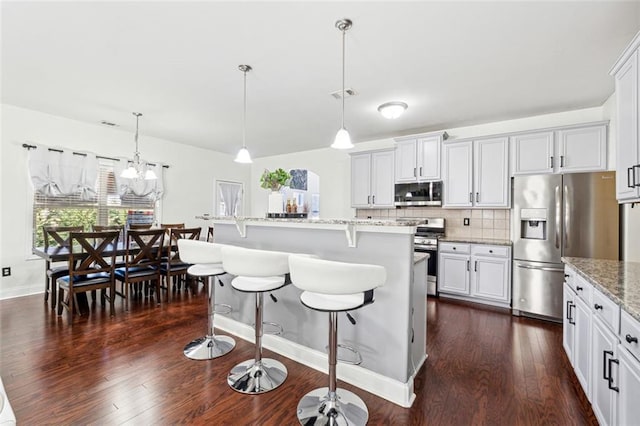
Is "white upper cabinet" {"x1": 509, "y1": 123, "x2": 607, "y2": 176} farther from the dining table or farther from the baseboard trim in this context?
the dining table

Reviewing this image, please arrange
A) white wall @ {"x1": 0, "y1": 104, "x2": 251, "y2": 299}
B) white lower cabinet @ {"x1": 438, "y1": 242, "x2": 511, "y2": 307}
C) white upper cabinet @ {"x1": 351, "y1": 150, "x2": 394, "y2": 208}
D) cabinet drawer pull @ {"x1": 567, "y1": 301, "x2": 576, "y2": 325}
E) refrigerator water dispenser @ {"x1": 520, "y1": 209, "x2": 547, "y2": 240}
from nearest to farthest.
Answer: cabinet drawer pull @ {"x1": 567, "y1": 301, "x2": 576, "y2": 325}, refrigerator water dispenser @ {"x1": 520, "y1": 209, "x2": 547, "y2": 240}, white lower cabinet @ {"x1": 438, "y1": 242, "x2": 511, "y2": 307}, white wall @ {"x1": 0, "y1": 104, "x2": 251, "y2": 299}, white upper cabinet @ {"x1": 351, "y1": 150, "x2": 394, "y2": 208}

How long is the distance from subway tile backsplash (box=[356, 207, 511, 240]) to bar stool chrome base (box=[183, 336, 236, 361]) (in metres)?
3.51

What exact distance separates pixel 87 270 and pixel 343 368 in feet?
10.1

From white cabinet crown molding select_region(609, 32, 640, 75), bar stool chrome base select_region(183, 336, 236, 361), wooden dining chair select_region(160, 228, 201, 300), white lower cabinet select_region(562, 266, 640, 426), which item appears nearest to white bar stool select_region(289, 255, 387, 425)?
bar stool chrome base select_region(183, 336, 236, 361)

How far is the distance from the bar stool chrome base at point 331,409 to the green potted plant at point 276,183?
5.01 ft

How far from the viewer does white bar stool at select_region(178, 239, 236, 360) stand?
249 centimetres

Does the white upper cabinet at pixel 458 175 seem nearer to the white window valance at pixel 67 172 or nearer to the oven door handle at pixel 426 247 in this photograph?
the oven door handle at pixel 426 247

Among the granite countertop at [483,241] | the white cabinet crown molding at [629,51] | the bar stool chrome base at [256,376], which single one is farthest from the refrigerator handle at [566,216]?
the bar stool chrome base at [256,376]

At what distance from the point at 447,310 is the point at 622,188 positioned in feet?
7.87

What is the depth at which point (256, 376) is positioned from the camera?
2146 millimetres

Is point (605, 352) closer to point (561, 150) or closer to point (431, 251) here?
point (431, 251)

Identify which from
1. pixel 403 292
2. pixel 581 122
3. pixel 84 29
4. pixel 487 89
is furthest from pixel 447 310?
pixel 84 29

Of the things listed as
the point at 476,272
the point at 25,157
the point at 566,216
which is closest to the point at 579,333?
the point at 566,216

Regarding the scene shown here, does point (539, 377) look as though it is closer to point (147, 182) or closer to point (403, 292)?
point (403, 292)
